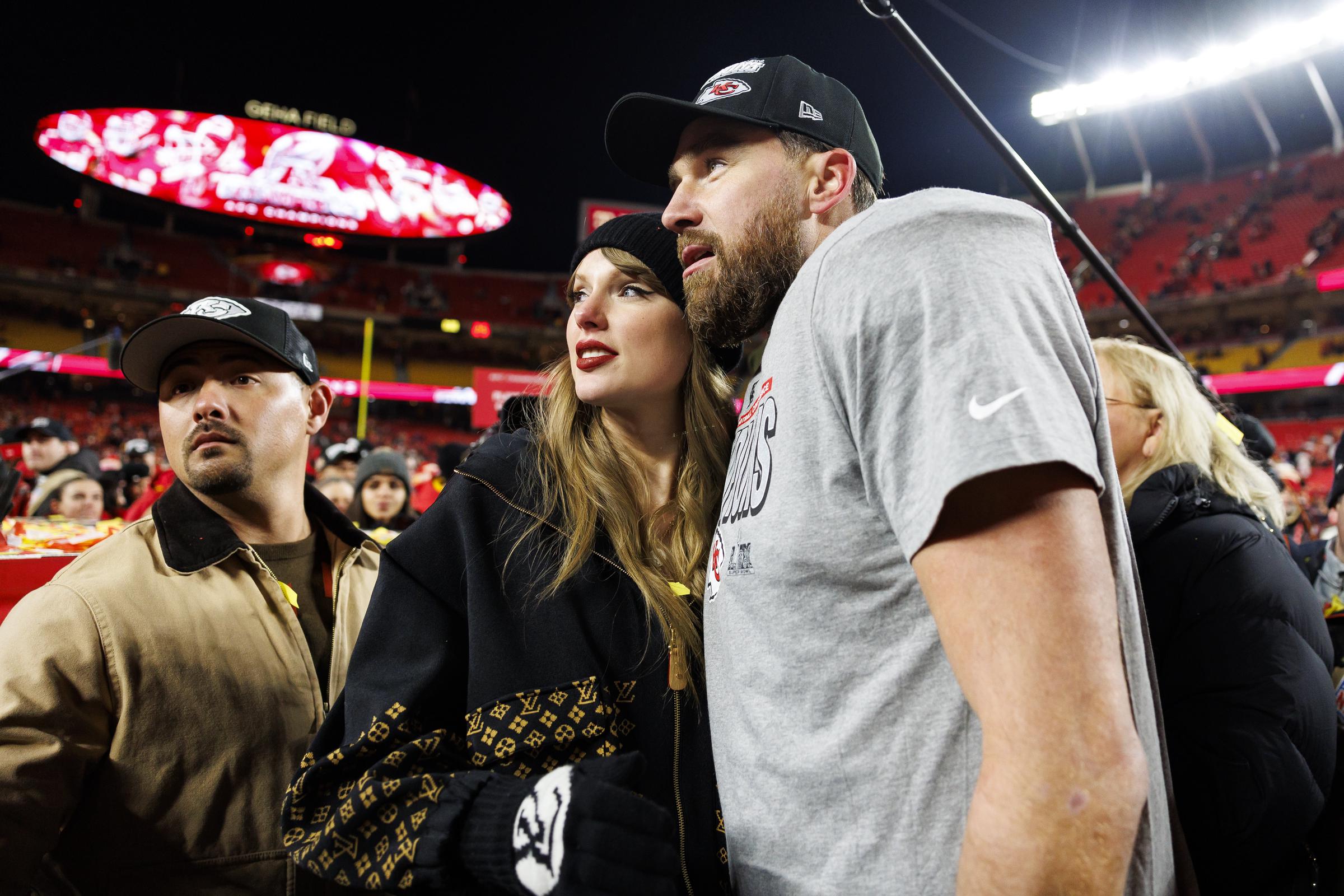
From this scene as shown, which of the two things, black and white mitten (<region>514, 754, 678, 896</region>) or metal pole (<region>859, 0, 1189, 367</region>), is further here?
metal pole (<region>859, 0, 1189, 367</region>)

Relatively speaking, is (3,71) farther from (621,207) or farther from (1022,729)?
(1022,729)

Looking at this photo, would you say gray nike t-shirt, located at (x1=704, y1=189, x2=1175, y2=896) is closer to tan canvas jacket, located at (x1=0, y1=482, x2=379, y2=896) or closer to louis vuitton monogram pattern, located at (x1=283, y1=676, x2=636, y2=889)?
louis vuitton monogram pattern, located at (x1=283, y1=676, x2=636, y2=889)

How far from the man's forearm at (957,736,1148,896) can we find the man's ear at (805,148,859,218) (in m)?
1.04

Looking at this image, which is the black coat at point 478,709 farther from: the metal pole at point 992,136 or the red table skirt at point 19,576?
the red table skirt at point 19,576

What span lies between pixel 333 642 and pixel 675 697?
4.29ft

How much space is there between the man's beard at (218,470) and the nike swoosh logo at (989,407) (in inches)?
88.3

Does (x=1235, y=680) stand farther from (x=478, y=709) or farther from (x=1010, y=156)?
(x=478, y=709)

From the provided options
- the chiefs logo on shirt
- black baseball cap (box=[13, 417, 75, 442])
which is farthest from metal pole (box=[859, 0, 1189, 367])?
black baseball cap (box=[13, 417, 75, 442])

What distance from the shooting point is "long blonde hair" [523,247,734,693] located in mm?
1516

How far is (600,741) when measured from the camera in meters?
1.32

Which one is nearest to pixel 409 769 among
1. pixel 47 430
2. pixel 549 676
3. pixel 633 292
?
pixel 549 676

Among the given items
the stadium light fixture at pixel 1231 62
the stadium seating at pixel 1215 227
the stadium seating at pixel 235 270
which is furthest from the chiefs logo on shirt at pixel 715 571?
the stadium seating at pixel 235 270

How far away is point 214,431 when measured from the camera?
2.36 meters

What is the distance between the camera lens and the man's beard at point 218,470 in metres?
2.31
